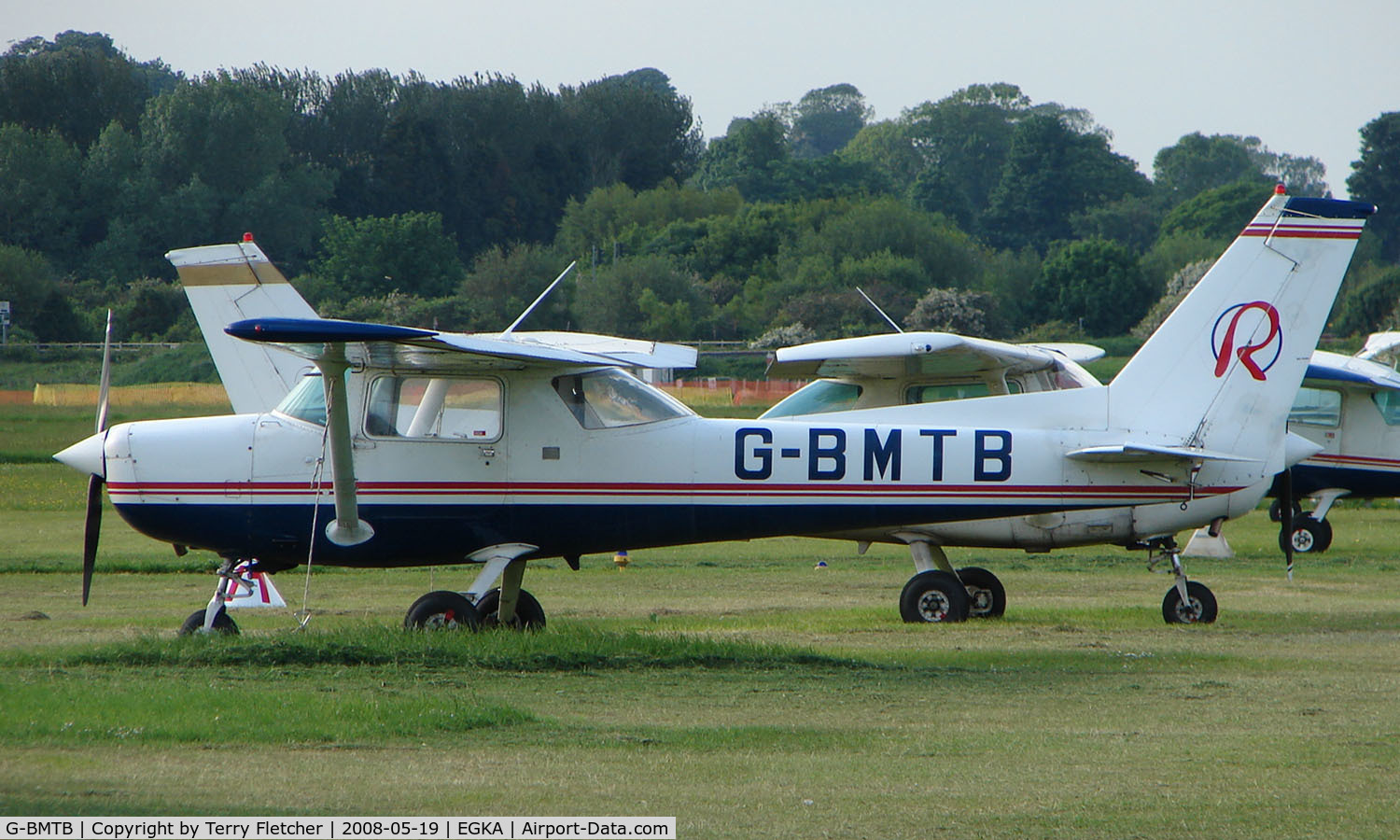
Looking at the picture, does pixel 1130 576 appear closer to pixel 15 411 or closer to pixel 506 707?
pixel 506 707

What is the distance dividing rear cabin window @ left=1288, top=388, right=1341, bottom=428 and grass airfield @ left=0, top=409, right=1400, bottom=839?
6018 mm

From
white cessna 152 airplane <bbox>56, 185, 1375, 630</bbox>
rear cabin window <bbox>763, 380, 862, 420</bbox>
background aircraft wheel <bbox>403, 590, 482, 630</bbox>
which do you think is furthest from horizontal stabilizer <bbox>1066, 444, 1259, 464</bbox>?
background aircraft wheel <bbox>403, 590, 482, 630</bbox>

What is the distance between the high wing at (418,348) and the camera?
9188 millimetres

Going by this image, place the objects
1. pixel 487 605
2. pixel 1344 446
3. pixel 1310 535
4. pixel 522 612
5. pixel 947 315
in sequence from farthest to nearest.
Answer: pixel 947 315, pixel 1310 535, pixel 1344 446, pixel 487 605, pixel 522 612

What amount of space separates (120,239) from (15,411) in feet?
129

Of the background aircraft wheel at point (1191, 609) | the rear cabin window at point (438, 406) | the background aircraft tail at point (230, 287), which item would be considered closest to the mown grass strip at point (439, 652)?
the rear cabin window at point (438, 406)

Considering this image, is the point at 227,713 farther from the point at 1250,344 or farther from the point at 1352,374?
the point at 1352,374

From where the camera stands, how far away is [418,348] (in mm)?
10633

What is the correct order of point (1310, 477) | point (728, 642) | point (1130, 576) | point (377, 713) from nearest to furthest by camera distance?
point (377, 713) → point (728, 642) → point (1130, 576) → point (1310, 477)

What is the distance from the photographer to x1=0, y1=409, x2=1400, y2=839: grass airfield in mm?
6395

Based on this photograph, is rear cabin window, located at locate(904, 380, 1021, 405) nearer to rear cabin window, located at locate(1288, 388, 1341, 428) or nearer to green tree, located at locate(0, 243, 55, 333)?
rear cabin window, located at locate(1288, 388, 1341, 428)

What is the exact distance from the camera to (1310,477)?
68.8 feet

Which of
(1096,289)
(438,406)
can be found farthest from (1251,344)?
(1096,289)

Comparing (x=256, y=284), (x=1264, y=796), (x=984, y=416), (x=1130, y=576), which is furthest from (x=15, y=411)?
(x=1264, y=796)
